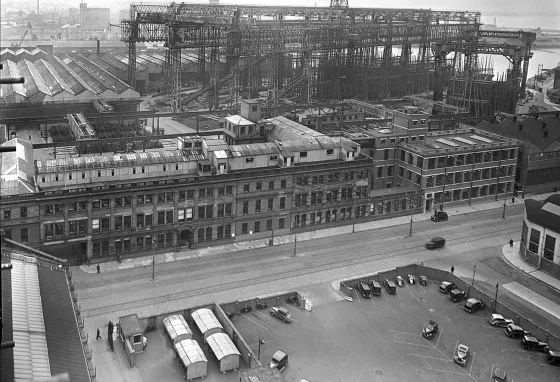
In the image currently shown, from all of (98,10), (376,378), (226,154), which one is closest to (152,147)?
(226,154)

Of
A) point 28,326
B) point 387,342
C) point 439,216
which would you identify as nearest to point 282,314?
point 387,342

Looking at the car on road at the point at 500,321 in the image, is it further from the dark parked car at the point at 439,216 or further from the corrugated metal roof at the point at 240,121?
the corrugated metal roof at the point at 240,121

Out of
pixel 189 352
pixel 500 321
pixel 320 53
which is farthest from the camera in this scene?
pixel 320 53

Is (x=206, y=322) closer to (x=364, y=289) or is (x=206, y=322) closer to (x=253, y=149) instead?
(x=364, y=289)

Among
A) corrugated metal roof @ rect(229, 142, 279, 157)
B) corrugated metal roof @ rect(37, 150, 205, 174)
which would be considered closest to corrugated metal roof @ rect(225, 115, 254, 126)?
corrugated metal roof @ rect(229, 142, 279, 157)

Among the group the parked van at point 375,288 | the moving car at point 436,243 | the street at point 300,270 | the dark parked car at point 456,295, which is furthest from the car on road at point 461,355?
the moving car at point 436,243
